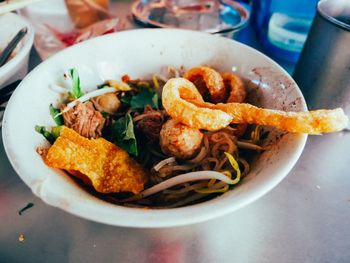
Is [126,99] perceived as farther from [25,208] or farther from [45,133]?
[25,208]

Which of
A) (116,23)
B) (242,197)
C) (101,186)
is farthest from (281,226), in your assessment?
(116,23)

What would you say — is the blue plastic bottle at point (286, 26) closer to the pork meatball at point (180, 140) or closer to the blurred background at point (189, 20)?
the blurred background at point (189, 20)

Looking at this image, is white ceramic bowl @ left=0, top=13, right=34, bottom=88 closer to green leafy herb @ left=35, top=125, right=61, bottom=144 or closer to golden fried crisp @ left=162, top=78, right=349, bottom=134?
green leafy herb @ left=35, top=125, right=61, bottom=144

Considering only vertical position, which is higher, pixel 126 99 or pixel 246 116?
pixel 246 116

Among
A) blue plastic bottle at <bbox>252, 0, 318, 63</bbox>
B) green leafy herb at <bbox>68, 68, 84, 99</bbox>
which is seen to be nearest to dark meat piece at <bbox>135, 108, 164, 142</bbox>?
green leafy herb at <bbox>68, 68, 84, 99</bbox>

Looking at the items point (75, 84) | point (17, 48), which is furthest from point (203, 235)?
point (17, 48)
